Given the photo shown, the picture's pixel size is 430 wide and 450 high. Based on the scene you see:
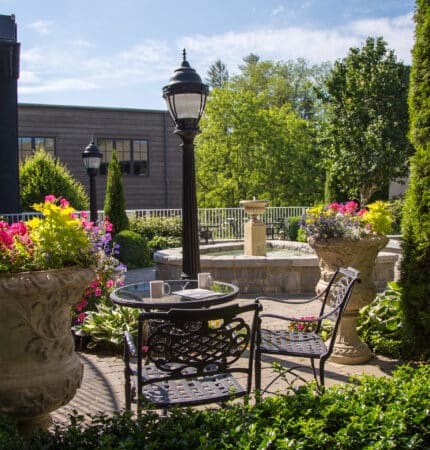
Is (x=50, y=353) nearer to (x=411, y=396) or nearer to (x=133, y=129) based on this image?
(x=411, y=396)

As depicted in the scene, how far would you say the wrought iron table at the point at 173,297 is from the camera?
163 inches

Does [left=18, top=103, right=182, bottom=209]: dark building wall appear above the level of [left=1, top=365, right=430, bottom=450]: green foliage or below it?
above

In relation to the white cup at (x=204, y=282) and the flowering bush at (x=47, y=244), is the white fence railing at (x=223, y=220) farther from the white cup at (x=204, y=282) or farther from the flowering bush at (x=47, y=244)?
the flowering bush at (x=47, y=244)

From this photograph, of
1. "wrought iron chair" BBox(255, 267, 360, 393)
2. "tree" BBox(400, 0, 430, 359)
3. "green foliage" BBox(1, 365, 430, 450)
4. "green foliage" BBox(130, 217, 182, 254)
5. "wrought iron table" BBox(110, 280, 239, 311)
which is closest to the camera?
"green foliage" BBox(1, 365, 430, 450)

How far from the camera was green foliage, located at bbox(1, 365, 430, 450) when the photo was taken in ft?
6.64

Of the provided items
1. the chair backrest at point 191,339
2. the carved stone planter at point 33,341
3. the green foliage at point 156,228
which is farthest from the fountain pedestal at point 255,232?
the carved stone planter at point 33,341

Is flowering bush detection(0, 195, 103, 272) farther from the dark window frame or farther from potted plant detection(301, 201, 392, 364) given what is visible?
the dark window frame

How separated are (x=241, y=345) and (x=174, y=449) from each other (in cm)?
128

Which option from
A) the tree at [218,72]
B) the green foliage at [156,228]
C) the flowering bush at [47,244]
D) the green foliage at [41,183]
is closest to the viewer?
the flowering bush at [47,244]

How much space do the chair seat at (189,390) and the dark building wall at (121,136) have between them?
20.3 metres

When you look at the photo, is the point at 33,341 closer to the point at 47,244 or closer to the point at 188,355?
the point at 47,244

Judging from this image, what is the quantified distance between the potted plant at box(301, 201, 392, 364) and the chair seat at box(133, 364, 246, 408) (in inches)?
86.3

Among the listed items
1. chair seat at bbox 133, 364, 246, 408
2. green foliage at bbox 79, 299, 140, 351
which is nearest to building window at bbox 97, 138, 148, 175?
green foliage at bbox 79, 299, 140, 351

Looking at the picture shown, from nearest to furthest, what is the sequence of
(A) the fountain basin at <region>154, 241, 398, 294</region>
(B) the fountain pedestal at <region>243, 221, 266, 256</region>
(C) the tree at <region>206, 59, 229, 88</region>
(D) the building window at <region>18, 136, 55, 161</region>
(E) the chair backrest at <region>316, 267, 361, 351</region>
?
(E) the chair backrest at <region>316, 267, 361, 351</region> → (A) the fountain basin at <region>154, 241, 398, 294</region> → (B) the fountain pedestal at <region>243, 221, 266, 256</region> → (D) the building window at <region>18, 136, 55, 161</region> → (C) the tree at <region>206, 59, 229, 88</region>
